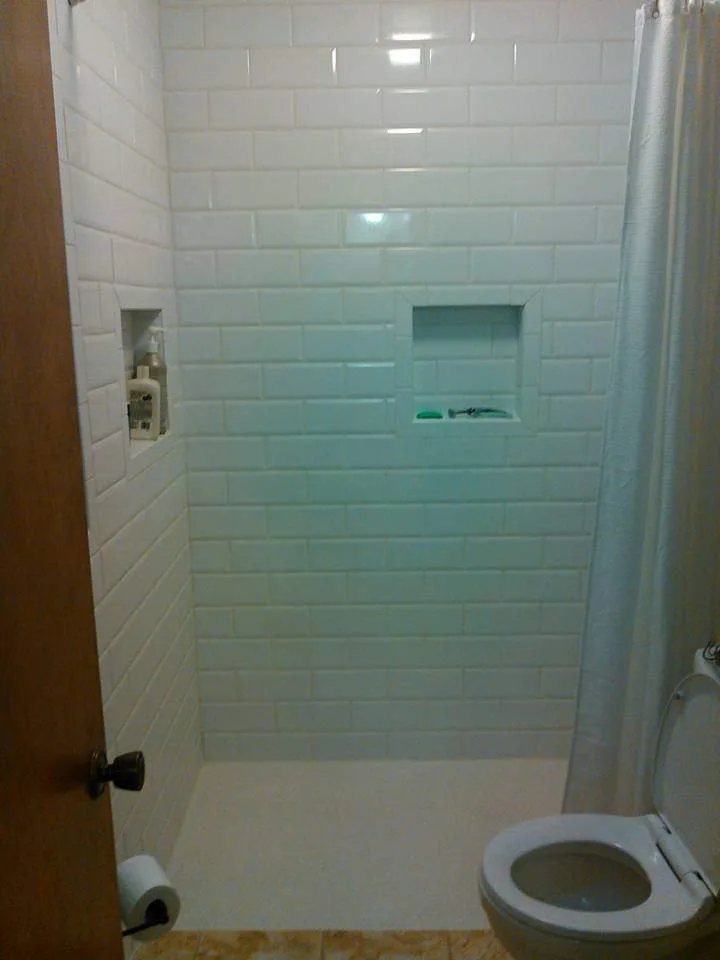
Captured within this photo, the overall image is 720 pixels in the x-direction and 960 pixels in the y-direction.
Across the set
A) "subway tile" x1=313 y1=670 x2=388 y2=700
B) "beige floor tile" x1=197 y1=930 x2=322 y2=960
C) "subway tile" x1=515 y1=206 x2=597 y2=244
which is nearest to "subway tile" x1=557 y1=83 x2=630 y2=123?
"subway tile" x1=515 y1=206 x2=597 y2=244

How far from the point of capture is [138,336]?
2.40 metres

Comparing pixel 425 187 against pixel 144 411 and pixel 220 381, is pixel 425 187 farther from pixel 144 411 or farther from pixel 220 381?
pixel 144 411

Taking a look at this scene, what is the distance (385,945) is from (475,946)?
22 centimetres

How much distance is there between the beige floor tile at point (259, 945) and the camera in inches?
80.4

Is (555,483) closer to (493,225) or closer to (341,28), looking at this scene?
(493,225)

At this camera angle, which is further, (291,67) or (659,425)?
(291,67)

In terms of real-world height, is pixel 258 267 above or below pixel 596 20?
below

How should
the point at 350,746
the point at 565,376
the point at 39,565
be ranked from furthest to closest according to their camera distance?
the point at 350,746
the point at 565,376
the point at 39,565

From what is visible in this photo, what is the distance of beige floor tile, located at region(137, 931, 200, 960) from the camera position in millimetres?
2047

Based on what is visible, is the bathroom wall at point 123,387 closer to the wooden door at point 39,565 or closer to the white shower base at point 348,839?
the white shower base at point 348,839

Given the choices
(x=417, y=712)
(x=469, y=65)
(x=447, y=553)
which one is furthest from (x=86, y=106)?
(x=417, y=712)

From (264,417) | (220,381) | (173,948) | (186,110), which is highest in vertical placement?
(186,110)

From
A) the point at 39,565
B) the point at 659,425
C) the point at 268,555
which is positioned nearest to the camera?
the point at 39,565

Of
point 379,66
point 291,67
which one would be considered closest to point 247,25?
point 291,67
